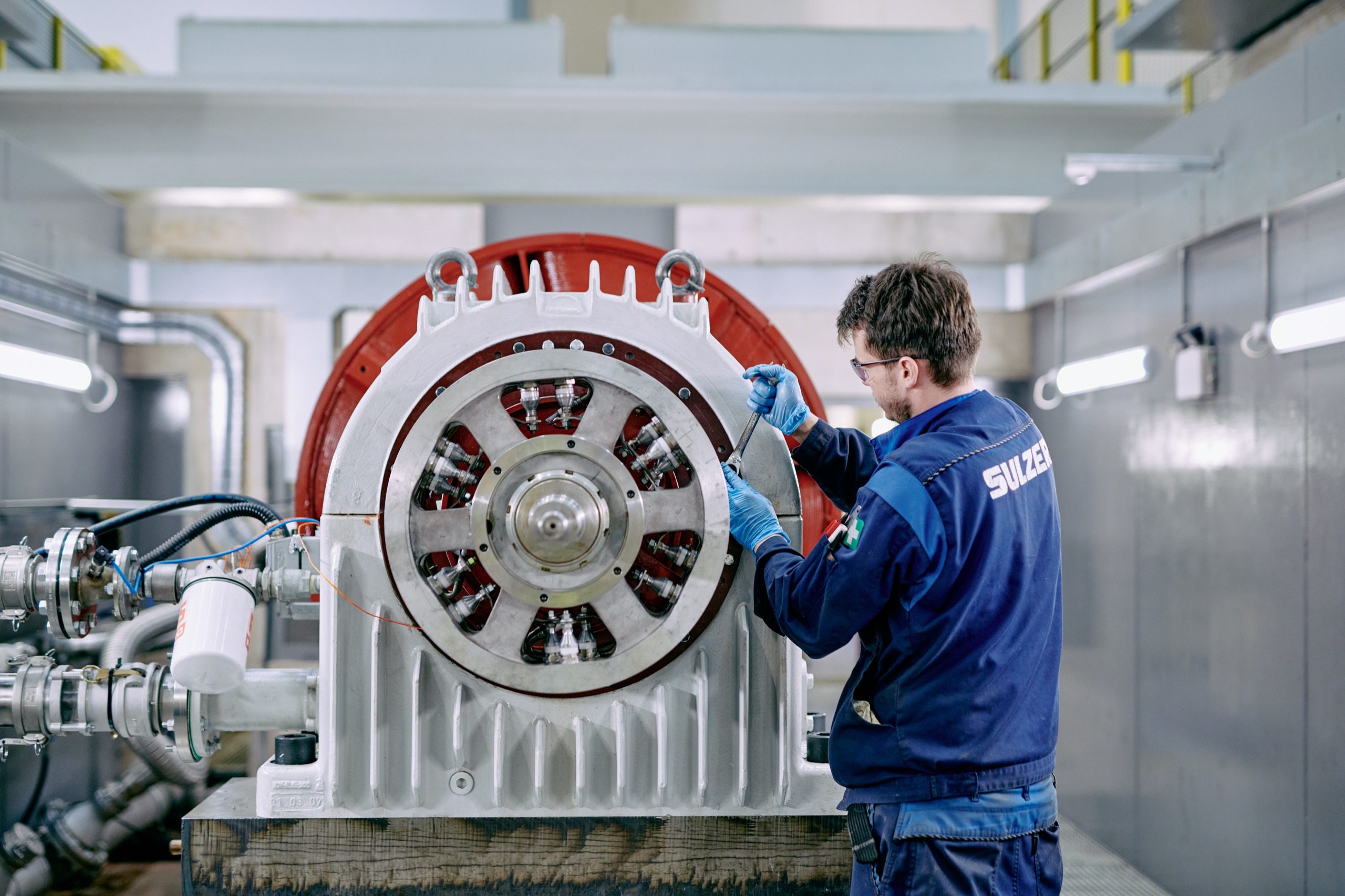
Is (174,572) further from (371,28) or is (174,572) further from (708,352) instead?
(371,28)

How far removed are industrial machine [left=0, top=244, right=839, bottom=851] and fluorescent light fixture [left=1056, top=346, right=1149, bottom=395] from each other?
2602 mm

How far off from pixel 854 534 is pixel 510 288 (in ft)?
3.14

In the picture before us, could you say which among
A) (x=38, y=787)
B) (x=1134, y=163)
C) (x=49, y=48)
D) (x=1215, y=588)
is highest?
(x=49, y=48)

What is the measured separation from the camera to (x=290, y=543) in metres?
1.58

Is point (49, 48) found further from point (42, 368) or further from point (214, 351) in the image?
point (42, 368)

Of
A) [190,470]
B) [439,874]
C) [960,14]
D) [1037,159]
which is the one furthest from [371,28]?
[960,14]

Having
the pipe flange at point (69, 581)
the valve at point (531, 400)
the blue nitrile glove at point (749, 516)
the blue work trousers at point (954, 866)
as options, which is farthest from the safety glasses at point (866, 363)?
the pipe flange at point (69, 581)

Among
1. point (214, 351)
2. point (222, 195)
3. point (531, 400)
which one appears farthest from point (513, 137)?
point (531, 400)

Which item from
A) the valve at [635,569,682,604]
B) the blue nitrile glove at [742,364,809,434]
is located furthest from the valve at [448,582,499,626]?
the blue nitrile glove at [742,364,809,434]

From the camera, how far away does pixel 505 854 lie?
153 cm

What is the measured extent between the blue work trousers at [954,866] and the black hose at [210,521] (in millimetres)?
1202

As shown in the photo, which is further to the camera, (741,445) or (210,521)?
(210,521)

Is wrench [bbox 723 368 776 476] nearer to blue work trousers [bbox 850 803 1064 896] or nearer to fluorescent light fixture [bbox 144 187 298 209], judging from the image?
blue work trousers [bbox 850 803 1064 896]

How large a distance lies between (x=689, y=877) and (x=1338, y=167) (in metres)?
2.61
